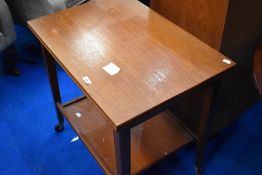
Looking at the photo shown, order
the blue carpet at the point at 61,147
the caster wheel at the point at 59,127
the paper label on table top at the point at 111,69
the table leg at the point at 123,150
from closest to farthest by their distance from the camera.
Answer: the table leg at the point at 123,150 < the paper label on table top at the point at 111,69 < the blue carpet at the point at 61,147 < the caster wheel at the point at 59,127

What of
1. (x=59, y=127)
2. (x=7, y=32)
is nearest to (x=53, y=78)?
(x=59, y=127)

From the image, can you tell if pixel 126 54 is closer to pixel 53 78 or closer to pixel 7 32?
pixel 53 78

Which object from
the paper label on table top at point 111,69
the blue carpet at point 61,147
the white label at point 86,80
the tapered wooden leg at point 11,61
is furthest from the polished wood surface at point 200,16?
the tapered wooden leg at point 11,61

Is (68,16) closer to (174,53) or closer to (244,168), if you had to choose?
(174,53)

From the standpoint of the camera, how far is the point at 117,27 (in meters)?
1.33

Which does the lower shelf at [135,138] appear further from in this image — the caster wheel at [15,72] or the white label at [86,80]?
the caster wheel at [15,72]

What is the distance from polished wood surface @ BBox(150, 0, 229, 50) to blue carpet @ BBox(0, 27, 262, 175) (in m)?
0.64

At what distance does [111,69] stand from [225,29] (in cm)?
44

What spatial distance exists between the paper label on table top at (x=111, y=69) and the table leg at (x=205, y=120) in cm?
34

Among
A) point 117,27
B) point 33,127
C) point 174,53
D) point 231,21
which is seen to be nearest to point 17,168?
point 33,127

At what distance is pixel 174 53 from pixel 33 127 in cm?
101

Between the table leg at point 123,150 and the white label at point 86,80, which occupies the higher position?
the white label at point 86,80

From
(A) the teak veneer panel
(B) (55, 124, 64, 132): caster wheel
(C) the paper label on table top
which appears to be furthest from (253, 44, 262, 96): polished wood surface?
(B) (55, 124, 64, 132): caster wheel

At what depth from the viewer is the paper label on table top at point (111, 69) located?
3.70ft
